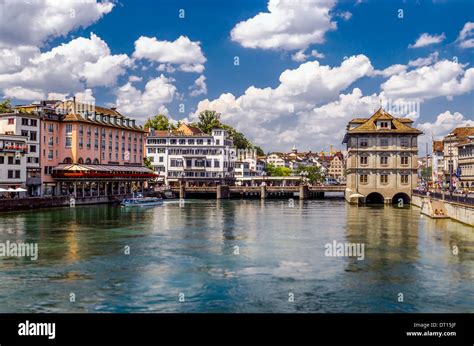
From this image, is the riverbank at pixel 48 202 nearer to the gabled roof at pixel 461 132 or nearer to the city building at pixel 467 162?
the city building at pixel 467 162

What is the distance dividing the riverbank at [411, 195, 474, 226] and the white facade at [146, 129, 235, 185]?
73626 millimetres

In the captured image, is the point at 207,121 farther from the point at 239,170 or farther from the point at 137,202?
the point at 137,202

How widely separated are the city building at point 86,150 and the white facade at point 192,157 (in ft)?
65.7

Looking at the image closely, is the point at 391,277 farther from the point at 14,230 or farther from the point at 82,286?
the point at 14,230

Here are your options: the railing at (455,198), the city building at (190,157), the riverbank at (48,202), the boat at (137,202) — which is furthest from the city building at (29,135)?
the railing at (455,198)

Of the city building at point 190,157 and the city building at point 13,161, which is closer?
the city building at point 13,161

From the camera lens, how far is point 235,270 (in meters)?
31.9

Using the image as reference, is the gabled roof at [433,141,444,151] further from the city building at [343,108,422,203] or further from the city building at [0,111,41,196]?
the city building at [0,111,41,196]

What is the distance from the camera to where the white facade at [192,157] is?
139375mm

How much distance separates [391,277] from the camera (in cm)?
2988

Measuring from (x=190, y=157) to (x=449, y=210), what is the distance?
274 ft

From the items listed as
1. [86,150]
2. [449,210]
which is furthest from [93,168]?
[449,210]

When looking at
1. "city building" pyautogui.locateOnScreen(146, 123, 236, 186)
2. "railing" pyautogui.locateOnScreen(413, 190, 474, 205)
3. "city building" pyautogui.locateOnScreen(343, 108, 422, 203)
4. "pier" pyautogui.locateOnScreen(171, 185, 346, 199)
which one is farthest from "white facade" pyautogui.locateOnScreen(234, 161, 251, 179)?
"railing" pyautogui.locateOnScreen(413, 190, 474, 205)
